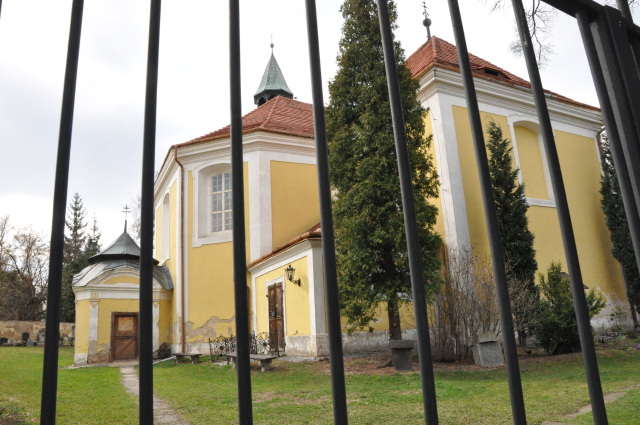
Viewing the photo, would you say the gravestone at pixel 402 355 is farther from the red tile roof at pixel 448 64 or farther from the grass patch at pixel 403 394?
the red tile roof at pixel 448 64

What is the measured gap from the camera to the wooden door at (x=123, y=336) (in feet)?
59.1

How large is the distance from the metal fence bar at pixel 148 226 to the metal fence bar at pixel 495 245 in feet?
2.59

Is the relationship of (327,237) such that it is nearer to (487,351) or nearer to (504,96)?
(487,351)

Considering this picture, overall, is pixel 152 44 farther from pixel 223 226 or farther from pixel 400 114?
pixel 223 226

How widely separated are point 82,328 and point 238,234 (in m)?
18.9

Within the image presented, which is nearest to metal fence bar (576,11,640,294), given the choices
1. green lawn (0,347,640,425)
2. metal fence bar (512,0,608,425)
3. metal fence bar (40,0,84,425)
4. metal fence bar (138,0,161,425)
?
metal fence bar (512,0,608,425)

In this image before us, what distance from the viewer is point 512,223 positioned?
13.1 metres

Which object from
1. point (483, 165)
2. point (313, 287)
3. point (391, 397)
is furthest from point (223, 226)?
point (483, 165)

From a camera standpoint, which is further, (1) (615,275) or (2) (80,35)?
(1) (615,275)

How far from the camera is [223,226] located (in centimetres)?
1870

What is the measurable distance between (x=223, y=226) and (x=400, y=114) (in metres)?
17.9

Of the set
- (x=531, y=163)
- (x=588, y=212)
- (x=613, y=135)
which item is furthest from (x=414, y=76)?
(x=613, y=135)

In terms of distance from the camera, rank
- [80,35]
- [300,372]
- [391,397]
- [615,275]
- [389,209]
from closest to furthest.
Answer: [80,35], [391,397], [300,372], [389,209], [615,275]

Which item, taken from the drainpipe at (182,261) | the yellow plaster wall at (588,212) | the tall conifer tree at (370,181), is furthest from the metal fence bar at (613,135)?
the drainpipe at (182,261)
